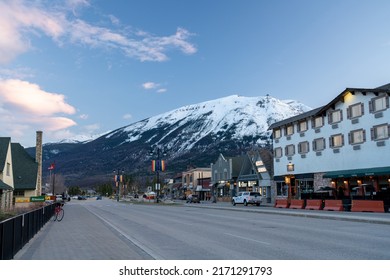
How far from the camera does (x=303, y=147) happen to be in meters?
53.3

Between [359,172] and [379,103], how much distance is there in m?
7.14

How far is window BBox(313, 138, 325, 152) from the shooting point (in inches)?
1946

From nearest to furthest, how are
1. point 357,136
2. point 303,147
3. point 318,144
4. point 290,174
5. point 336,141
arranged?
point 357,136
point 336,141
point 318,144
point 303,147
point 290,174

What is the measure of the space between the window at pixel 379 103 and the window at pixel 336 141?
5.56 metres

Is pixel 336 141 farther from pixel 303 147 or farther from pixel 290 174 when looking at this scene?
pixel 290 174

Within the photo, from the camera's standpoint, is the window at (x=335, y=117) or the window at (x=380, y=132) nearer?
the window at (x=380, y=132)

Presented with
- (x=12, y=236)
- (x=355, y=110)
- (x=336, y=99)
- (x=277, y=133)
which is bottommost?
(x=12, y=236)

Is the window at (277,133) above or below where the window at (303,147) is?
above

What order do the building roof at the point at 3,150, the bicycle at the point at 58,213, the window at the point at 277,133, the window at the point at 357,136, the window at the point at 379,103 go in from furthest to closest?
the window at the point at 277,133, the window at the point at 357,136, the window at the point at 379,103, the building roof at the point at 3,150, the bicycle at the point at 58,213

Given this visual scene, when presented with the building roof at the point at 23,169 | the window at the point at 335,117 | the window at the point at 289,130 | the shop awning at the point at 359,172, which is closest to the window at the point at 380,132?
the shop awning at the point at 359,172

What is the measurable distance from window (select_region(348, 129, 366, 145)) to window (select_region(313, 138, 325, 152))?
196 inches

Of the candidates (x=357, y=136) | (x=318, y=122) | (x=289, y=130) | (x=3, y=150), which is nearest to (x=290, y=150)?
(x=289, y=130)

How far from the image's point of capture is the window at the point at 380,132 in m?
39.6

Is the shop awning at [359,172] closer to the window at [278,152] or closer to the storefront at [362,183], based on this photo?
the storefront at [362,183]
